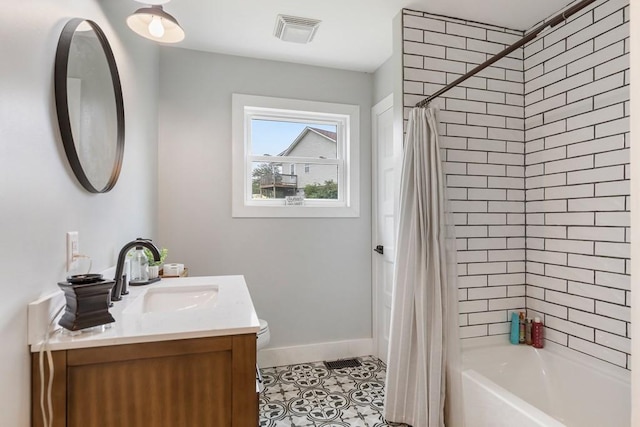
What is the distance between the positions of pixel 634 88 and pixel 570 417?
1934 millimetres

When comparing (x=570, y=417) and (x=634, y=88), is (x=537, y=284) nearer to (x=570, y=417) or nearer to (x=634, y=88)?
(x=570, y=417)

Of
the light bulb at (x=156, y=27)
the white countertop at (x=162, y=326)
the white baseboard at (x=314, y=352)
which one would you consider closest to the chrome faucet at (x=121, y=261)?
the white countertop at (x=162, y=326)

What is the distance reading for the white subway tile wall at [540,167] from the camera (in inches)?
68.5

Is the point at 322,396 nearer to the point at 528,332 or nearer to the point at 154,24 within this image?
the point at 528,332

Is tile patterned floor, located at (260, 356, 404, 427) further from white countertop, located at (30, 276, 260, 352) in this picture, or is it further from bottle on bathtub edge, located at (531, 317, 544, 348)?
white countertop, located at (30, 276, 260, 352)

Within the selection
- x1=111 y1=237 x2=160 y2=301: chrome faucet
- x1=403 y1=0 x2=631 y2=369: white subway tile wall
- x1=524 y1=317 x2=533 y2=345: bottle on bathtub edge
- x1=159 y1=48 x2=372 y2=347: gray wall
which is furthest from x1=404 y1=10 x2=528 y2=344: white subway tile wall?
x1=111 y1=237 x2=160 y2=301: chrome faucet

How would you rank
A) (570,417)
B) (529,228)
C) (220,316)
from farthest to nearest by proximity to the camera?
(529,228), (570,417), (220,316)

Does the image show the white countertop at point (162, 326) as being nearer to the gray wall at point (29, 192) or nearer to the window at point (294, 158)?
the gray wall at point (29, 192)

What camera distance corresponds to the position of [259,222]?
108 inches

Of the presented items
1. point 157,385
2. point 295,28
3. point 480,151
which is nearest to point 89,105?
point 157,385

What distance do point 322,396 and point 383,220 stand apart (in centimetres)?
138

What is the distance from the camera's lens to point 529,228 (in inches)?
87.7

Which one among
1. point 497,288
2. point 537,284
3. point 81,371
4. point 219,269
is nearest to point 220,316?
point 81,371

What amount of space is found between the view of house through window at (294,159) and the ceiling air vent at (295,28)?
2.26ft
